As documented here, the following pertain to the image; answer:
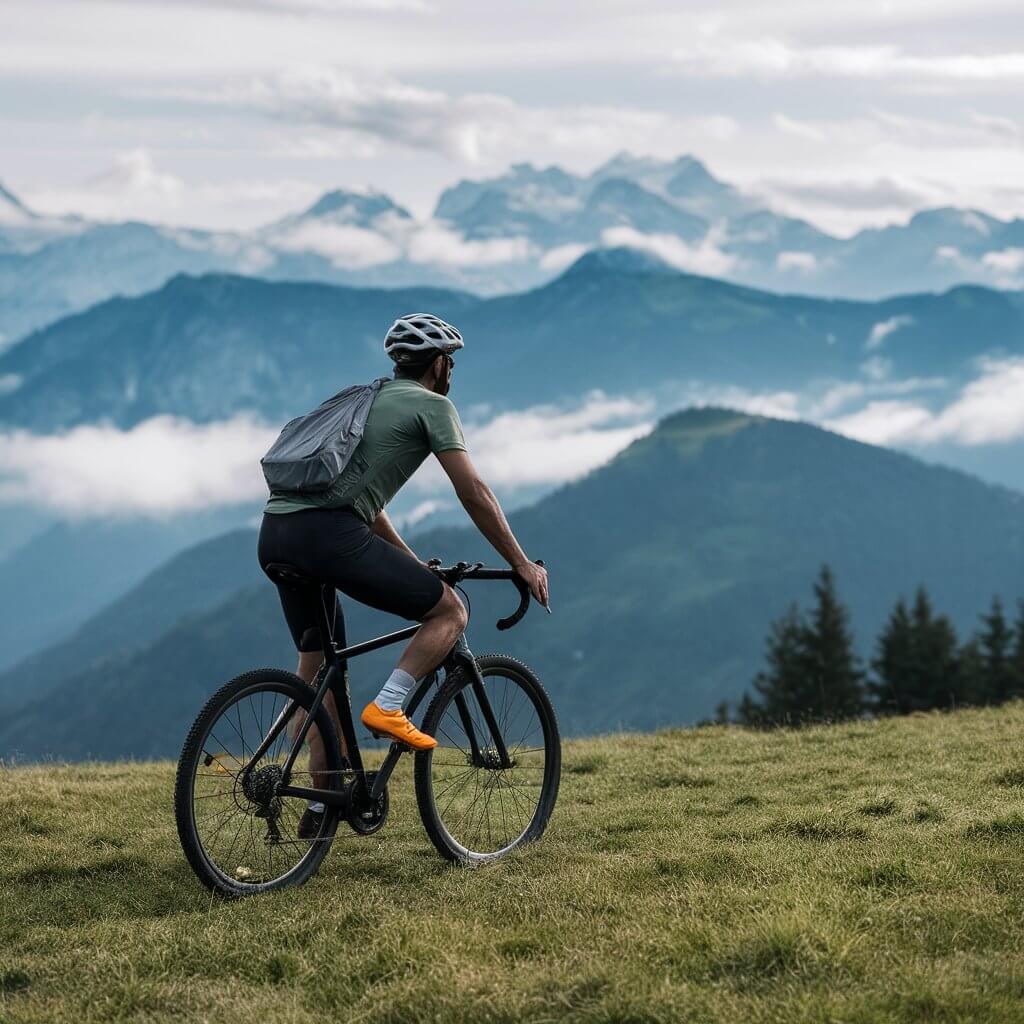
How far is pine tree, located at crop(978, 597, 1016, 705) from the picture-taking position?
7650cm

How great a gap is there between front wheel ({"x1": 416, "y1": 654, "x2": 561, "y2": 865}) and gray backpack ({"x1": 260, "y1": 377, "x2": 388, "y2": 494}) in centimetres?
167

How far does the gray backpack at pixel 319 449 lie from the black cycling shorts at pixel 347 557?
198 millimetres

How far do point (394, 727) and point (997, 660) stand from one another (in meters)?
77.1

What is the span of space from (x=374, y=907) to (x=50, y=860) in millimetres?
3072

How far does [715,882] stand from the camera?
7.46 metres

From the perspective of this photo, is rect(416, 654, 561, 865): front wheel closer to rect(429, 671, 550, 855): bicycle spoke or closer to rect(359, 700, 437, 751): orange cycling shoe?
rect(429, 671, 550, 855): bicycle spoke

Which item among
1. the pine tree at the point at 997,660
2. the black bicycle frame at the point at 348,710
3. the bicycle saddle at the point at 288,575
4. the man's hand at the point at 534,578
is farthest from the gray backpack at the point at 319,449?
the pine tree at the point at 997,660

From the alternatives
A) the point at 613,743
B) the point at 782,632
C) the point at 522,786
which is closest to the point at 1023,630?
the point at 782,632

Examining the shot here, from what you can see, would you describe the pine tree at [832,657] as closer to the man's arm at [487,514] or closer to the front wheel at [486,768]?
the front wheel at [486,768]

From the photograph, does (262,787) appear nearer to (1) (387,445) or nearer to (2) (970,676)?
(1) (387,445)

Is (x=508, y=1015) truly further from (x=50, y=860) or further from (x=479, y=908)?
(x=50, y=860)

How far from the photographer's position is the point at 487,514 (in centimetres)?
800

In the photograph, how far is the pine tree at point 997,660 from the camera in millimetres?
76500

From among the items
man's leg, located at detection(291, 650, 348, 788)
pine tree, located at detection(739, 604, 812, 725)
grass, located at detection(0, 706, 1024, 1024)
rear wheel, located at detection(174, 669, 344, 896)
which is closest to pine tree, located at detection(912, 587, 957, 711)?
pine tree, located at detection(739, 604, 812, 725)
